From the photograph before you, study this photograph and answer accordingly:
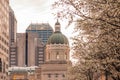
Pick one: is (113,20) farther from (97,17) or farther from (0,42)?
(0,42)

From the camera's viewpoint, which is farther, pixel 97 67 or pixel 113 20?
pixel 97 67

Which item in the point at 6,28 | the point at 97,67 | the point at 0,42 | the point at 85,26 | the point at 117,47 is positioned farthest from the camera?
the point at 6,28

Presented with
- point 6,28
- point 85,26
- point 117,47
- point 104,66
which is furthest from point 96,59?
point 6,28

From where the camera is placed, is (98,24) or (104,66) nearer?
(98,24)

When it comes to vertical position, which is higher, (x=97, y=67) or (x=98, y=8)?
(x=98, y=8)

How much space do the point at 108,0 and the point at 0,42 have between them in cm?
10050

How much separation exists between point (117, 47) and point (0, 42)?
313ft

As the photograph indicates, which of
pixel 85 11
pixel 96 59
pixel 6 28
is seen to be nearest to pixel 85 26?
pixel 85 11

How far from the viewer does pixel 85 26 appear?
34.4 m

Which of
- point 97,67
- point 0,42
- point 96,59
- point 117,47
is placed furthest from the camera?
point 0,42

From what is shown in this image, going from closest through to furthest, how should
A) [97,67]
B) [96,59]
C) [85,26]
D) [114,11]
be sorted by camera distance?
1. [114,11]
2. [85,26]
3. [96,59]
4. [97,67]

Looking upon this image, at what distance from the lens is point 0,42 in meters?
131

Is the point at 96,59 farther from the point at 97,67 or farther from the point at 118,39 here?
the point at 118,39

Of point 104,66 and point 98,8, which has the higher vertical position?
point 98,8
